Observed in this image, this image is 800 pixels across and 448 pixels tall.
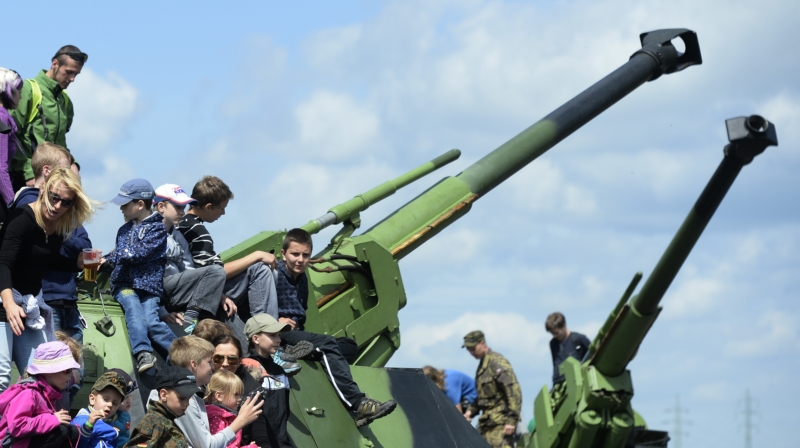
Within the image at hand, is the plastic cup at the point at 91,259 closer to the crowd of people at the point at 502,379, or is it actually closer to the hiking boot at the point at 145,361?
the hiking boot at the point at 145,361

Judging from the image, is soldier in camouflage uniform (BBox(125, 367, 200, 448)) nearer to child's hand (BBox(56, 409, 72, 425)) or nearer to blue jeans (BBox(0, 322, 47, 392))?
child's hand (BBox(56, 409, 72, 425))

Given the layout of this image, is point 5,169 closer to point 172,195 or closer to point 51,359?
point 172,195

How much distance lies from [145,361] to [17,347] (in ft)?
2.75

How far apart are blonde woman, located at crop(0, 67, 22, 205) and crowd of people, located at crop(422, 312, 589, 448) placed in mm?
5787

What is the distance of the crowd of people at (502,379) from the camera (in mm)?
11766

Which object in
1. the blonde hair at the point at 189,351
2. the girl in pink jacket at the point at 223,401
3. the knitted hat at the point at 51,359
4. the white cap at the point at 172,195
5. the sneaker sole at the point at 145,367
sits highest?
the white cap at the point at 172,195

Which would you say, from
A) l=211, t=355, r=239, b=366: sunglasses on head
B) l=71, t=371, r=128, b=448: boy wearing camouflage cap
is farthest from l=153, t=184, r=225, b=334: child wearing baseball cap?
l=71, t=371, r=128, b=448: boy wearing camouflage cap


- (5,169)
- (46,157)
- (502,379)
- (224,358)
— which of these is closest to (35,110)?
(5,169)

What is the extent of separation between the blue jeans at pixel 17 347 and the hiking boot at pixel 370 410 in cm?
223

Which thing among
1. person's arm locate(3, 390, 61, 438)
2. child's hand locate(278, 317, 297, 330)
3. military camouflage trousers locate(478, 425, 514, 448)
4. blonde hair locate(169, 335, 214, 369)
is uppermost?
military camouflage trousers locate(478, 425, 514, 448)

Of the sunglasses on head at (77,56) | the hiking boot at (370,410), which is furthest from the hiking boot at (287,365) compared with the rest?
the sunglasses on head at (77,56)

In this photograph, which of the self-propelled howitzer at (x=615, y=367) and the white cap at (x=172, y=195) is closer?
the white cap at (x=172, y=195)

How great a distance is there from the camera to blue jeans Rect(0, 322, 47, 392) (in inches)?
229

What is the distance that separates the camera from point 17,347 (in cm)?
595
